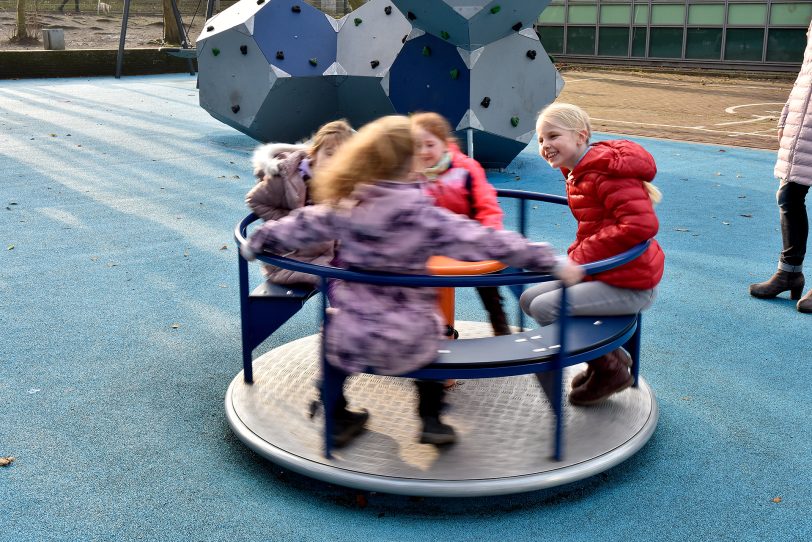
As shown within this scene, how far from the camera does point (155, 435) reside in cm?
392

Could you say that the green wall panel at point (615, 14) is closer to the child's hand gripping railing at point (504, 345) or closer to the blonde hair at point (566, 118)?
the blonde hair at point (566, 118)

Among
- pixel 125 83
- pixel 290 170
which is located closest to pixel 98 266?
pixel 290 170

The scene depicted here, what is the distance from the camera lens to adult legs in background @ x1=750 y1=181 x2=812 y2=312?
556cm

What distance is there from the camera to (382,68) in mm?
10531

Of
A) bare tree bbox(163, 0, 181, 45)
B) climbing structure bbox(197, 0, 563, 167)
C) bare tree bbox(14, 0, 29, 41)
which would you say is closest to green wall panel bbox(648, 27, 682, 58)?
bare tree bbox(163, 0, 181, 45)

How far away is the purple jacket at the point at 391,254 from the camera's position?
10.4 feet

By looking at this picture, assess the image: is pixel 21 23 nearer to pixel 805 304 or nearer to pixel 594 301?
pixel 805 304

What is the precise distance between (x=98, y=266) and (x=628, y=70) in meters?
21.2

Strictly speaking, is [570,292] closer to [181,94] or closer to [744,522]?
[744,522]

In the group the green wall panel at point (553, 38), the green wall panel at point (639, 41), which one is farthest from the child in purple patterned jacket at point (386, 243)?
the green wall panel at point (553, 38)

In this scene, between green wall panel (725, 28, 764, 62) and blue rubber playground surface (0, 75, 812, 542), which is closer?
blue rubber playground surface (0, 75, 812, 542)

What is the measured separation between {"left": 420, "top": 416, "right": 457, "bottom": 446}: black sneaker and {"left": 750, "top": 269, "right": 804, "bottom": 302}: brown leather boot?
3124 mm

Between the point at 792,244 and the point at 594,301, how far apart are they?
251 cm

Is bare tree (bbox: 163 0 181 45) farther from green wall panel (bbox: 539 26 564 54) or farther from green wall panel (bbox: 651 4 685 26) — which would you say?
green wall panel (bbox: 651 4 685 26)
